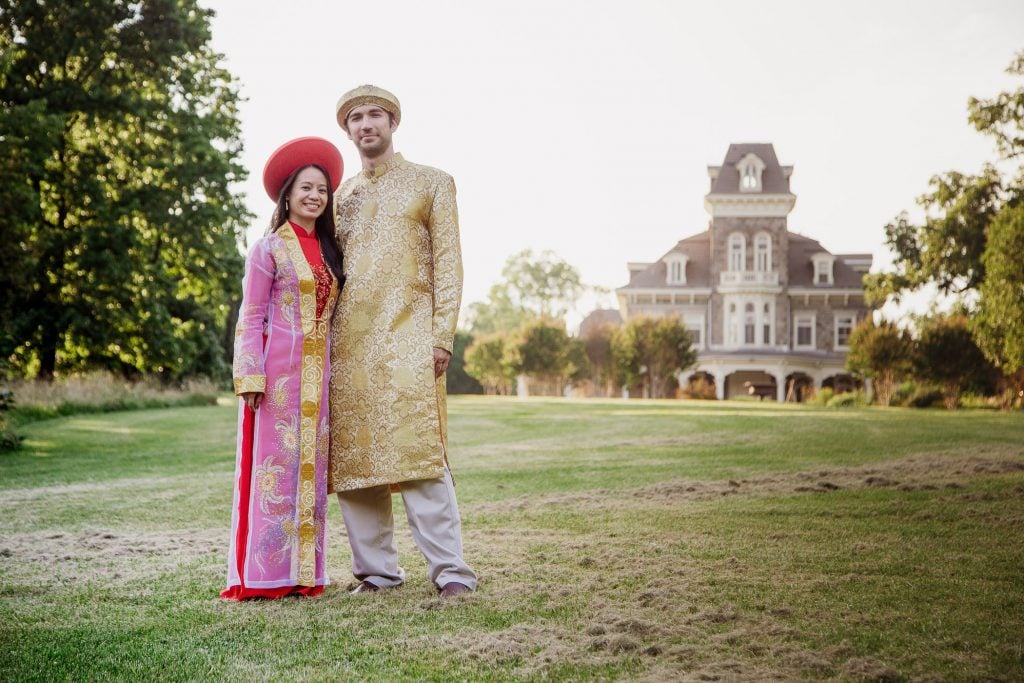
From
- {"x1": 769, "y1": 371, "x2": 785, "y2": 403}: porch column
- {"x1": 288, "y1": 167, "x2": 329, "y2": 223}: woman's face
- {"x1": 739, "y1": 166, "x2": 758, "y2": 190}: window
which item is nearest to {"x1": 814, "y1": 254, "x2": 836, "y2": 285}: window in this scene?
{"x1": 739, "y1": 166, "x2": 758, "y2": 190}: window

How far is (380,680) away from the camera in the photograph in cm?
264

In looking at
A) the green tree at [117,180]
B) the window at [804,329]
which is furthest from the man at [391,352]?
the window at [804,329]

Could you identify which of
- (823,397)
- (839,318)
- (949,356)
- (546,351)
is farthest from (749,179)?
(949,356)

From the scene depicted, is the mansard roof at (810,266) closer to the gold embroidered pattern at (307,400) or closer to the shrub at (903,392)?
the shrub at (903,392)

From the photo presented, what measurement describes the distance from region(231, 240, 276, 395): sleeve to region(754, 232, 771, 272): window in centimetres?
3902

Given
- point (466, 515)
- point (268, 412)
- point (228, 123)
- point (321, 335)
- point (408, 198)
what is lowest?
point (466, 515)

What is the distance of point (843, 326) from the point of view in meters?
40.9

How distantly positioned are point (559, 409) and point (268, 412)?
56.3 ft

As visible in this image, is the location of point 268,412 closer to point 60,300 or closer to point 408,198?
point 408,198

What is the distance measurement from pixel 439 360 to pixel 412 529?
2.57 feet

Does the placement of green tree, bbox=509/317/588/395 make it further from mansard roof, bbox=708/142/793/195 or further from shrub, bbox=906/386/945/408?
shrub, bbox=906/386/945/408

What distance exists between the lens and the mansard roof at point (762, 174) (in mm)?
40656

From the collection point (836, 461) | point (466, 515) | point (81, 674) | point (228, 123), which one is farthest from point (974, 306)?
point (81, 674)

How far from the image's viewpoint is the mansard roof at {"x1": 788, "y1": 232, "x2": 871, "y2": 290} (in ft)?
135
